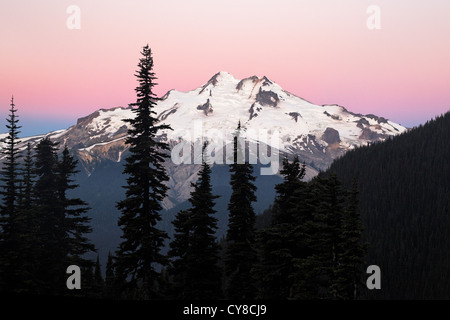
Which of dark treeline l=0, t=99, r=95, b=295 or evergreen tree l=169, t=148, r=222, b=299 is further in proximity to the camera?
dark treeline l=0, t=99, r=95, b=295

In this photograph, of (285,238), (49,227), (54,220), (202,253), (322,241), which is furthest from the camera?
(49,227)

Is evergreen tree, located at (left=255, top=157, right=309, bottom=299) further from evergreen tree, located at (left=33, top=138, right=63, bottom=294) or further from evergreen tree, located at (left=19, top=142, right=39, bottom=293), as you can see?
evergreen tree, located at (left=33, top=138, right=63, bottom=294)

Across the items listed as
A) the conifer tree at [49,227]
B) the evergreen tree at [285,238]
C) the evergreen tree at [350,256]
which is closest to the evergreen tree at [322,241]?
the evergreen tree at [350,256]

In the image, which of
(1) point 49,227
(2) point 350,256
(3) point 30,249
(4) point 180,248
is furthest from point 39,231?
(2) point 350,256

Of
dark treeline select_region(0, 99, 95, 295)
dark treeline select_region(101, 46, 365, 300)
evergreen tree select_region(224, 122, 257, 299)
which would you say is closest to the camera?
dark treeline select_region(101, 46, 365, 300)

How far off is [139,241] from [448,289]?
473 feet

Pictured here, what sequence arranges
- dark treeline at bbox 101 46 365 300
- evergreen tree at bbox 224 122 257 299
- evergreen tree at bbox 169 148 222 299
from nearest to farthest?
1. dark treeline at bbox 101 46 365 300
2. evergreen tree at bbox 169 148 222 299
3. evergreen tree at bbox 224 122 257 299

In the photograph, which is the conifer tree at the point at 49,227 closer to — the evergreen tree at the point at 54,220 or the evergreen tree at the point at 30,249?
the evergreen tree at the point at 54,220

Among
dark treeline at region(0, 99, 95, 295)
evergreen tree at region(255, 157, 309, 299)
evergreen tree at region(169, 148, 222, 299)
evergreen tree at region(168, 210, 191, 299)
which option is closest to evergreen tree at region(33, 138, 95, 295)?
dark treeline at region(0, 99, 95, 295)

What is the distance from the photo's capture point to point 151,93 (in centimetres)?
3002

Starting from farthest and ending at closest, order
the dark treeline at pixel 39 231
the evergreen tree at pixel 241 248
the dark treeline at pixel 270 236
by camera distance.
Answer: the evergreen tree at pixel 241 248 < the dark treeline at pixel 39 231 < the dark treeline at pixel 270 236

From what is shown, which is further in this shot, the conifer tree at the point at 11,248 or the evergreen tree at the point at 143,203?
the conifer tree at the point at 11,248

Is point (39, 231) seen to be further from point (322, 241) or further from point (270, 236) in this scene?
point (322, 241)

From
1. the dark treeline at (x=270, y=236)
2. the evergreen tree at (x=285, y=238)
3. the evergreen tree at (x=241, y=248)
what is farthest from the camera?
the evergreen tree at (x=241, y=248)
